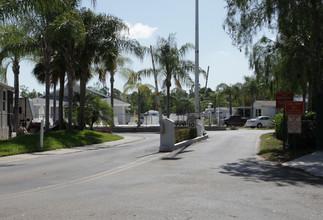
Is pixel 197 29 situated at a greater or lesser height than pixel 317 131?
greater

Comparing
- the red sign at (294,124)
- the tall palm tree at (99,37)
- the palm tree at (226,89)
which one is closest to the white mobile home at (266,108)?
the palm tree at (226,89)

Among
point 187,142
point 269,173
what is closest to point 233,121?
point 187,142

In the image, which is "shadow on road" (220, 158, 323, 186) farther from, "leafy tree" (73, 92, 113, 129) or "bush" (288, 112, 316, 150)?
"leafy tree" (73, 92, 113, 129)

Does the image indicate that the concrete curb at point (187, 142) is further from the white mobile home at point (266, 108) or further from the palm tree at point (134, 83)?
the white mobile home at point (266, 108)

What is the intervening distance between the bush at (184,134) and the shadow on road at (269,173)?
6.13m

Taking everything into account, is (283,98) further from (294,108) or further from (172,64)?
(172,64)

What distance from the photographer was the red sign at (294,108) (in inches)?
552

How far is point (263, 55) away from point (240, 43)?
2874 mm

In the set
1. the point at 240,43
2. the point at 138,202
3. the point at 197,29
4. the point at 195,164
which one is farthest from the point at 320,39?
the point at 138,202

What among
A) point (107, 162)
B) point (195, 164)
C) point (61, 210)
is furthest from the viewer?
point (107, 162)

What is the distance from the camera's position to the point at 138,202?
20.8 feet

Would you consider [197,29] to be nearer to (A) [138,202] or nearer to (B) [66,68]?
(B) [66,68]

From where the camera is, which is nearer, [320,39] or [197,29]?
[320,39]

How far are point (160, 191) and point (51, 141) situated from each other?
12.8 metres
